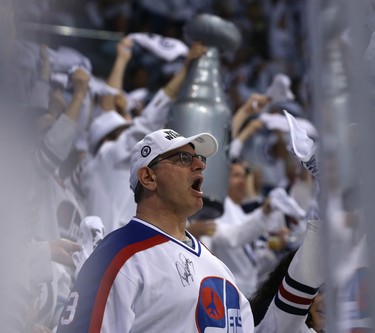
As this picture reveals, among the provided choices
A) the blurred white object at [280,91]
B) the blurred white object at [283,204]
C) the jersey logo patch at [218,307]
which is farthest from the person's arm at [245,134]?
the jersey logo patch at [218,307]

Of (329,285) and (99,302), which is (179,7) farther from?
(329,285)

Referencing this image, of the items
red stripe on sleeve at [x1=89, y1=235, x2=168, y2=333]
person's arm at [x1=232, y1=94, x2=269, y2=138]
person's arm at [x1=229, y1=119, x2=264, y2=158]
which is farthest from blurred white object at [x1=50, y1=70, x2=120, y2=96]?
red stripe on sleeve at [x1=89, y1=235, x2=168, y2=333]

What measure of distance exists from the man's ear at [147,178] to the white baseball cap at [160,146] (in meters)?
0.02

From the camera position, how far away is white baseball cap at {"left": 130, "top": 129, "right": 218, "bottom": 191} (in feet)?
10.5

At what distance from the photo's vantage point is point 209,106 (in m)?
5.09

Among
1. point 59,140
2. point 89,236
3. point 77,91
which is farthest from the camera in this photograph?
point 77,91

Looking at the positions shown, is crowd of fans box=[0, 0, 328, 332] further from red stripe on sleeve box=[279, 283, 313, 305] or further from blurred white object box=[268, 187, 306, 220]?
red stripe on sleeve box=[279, 283, 313, 305]

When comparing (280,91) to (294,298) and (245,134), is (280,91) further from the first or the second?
(294,298)

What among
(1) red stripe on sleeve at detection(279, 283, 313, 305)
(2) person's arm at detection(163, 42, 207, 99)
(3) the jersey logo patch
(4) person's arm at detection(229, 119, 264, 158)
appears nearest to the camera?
(3) the jersey logo patch

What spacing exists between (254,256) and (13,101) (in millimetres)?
4316

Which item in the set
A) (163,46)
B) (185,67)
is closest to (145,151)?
(185,67)

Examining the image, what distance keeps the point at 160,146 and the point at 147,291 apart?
54cm
